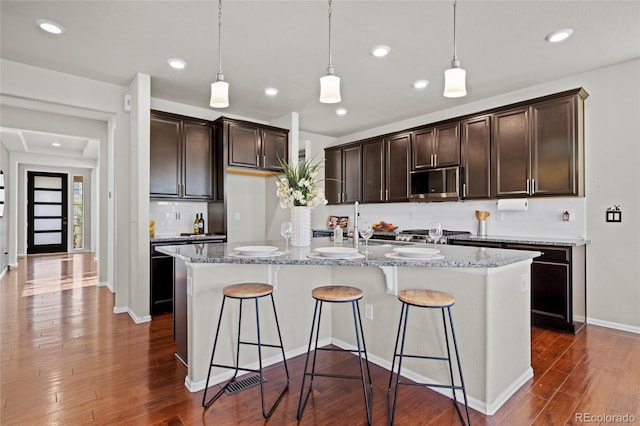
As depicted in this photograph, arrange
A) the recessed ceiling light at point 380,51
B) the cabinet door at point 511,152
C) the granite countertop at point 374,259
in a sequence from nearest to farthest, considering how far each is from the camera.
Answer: the granite countertop at point 374,259
the recessed ceiling light at point 380,51
the cabinet door at point 511,152

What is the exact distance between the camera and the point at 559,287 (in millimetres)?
3422

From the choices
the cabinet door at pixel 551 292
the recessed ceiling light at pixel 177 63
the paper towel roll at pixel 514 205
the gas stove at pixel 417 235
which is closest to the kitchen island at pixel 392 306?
the cabinet door at pixel 551 292

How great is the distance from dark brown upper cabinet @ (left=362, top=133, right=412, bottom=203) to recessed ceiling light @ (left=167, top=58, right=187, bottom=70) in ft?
10.4

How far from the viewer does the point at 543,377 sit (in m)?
2.44

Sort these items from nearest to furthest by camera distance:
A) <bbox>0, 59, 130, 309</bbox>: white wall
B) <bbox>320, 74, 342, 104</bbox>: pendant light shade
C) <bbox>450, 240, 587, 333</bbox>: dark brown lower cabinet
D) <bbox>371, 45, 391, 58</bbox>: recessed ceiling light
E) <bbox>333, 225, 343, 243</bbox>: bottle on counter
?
<bbox>320, 74, 342, 104</bbox>: pendant light shade, <bbox>333, 225, 343, 243</bbox>: bottle on counter, <bbox>371, 45, 391, 58</bbox>: recessed ceiling light, <bbox>450, 240, 587, 333</bbox>: dark brown lower cabinet, <bbox>0, 59, 130, 309</bbox>: white wall

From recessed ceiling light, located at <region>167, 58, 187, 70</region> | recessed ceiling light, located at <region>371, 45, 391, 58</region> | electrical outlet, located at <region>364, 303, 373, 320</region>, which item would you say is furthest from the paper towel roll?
recessed ceiling light, located at <region>167, 58, 187, 70</region>

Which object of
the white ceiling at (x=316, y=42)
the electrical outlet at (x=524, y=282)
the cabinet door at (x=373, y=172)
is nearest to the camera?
the electrical outlet at (x=524, y=282)

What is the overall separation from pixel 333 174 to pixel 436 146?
2.15 m

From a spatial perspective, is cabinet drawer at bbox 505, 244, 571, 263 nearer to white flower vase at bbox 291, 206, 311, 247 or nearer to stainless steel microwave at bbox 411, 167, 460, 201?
stainless steel microwave at bbox 411, 167, 460, 201

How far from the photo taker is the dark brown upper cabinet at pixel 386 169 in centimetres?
526

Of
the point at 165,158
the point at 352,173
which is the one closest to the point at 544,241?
the point at 352,173

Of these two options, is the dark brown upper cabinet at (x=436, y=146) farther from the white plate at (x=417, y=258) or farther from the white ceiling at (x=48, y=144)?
the white ceiling at (x=48, y=144)

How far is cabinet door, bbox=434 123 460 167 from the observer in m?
4.62

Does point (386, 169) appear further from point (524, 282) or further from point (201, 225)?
point (524, 282)
